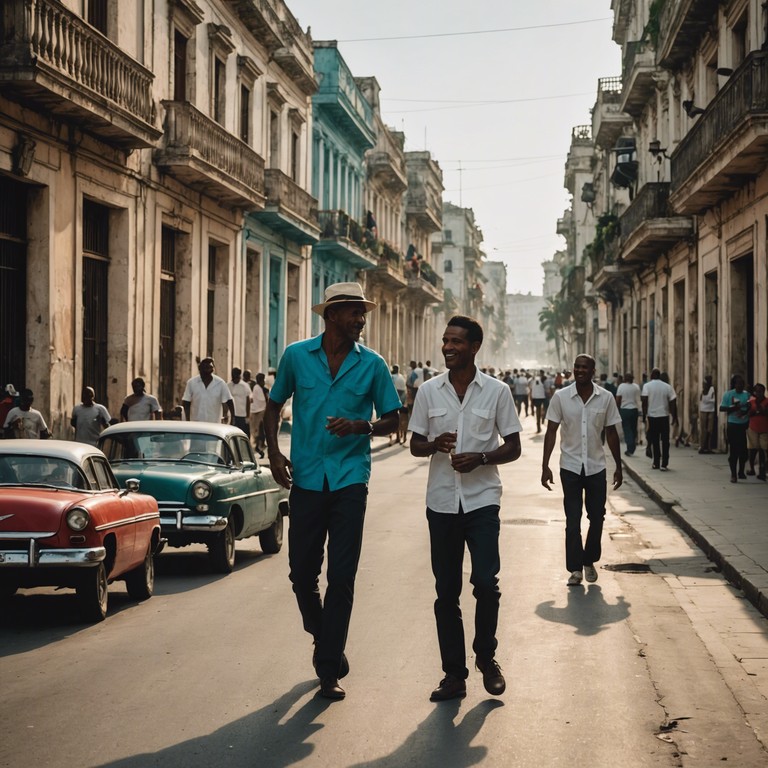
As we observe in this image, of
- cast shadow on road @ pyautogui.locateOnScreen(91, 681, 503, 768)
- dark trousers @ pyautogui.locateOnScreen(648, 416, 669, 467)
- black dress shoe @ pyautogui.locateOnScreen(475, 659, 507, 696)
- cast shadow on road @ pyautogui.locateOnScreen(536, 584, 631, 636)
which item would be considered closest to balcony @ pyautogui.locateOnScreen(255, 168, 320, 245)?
dark trousers @ pyautogui.locateOnScreen(648, 416, 669, 467)

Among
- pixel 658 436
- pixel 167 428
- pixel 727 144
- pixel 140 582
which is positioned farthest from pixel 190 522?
pixel 658 436

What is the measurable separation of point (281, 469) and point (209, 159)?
16.6 metres

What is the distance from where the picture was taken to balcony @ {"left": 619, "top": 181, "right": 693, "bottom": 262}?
86.1 feet

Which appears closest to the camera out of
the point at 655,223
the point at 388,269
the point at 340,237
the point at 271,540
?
the point at 271,540

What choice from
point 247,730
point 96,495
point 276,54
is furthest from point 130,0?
point 247,730

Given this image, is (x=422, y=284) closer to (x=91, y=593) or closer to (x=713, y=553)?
(x=713, y=553)

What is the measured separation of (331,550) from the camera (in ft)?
19.0

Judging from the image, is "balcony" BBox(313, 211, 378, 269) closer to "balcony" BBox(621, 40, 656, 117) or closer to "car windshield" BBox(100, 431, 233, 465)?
"balcony" BBox(621, 40, 656, 117)

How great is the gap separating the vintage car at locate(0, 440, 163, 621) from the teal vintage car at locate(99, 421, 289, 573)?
2.79ft

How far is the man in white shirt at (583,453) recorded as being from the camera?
368 inches

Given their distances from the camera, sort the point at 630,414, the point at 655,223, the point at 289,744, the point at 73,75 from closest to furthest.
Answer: the point at 289,744 → the point at 73,75 → the point at 630,414 → the point at 655,223

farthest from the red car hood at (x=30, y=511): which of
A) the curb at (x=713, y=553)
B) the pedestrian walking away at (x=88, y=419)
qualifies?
the pedestrian walking away at (x=88, y=419)

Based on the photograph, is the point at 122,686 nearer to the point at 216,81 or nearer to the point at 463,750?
the point at 463,750

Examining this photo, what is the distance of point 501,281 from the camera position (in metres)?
160
